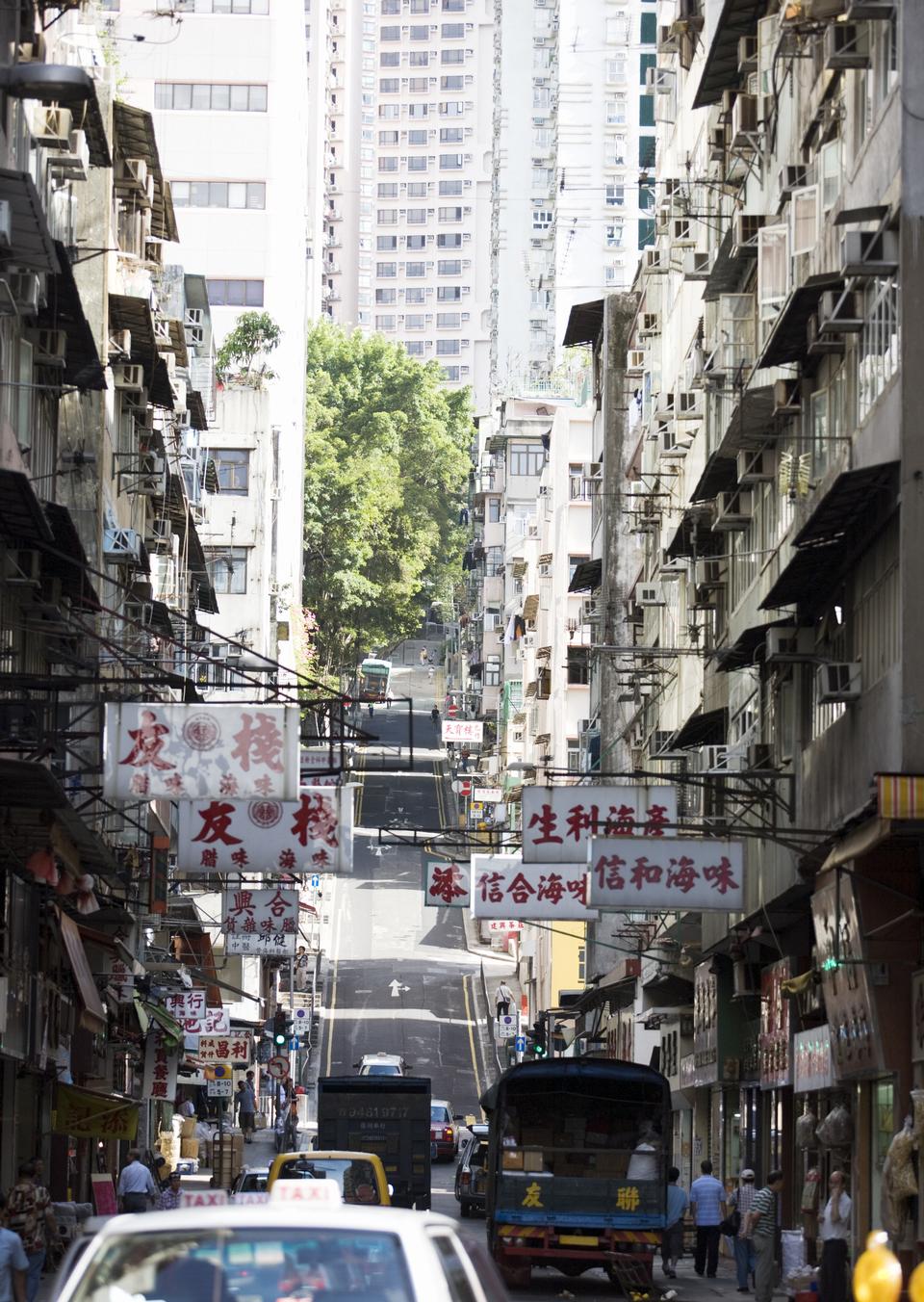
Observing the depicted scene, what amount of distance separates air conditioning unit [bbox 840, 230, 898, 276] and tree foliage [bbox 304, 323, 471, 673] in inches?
3083

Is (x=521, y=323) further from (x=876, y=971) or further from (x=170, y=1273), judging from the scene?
(x=170, y=1273)

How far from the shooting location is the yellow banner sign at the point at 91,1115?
31.4m

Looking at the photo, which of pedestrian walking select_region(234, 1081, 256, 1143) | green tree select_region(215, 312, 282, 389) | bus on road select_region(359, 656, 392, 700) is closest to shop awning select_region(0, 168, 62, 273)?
pedestrian walking select_region(234, 1081, 256, 1143)

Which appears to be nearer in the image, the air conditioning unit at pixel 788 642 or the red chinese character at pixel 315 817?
the red chinese character at pixel 315 817

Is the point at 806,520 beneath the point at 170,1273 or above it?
above

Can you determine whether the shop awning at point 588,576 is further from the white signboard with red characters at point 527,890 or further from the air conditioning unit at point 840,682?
the air conditioning unit at point 840,682

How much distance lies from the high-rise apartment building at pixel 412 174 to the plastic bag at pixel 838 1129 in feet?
496

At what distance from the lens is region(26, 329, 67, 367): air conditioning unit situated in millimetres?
27938

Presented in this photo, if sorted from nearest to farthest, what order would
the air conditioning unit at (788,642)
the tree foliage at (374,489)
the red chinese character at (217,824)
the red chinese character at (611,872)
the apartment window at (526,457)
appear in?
the red chinese character at (611,872) → the air conditioning unit at (788,642) → the red chinese character at (217,824) → the tree foliage at (374,489) → the apartment window at (526,457)

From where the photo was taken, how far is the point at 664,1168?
84.6 ft

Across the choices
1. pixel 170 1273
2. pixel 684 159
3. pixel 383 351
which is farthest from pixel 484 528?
pixel 170 1273

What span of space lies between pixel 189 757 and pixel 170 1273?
46.7ft

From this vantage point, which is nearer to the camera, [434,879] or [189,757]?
[189,757]

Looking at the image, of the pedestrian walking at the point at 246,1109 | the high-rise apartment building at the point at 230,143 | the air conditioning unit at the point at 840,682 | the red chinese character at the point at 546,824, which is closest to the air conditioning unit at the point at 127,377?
the red chinese character at the point at 546,824
